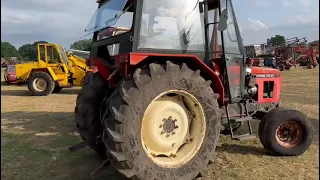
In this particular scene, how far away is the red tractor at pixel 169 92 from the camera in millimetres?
3363

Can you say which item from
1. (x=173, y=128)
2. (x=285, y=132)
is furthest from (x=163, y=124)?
(x=285, y=132)

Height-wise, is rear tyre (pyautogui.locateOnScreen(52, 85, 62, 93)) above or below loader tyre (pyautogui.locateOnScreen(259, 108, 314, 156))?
below

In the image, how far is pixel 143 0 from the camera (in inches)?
148

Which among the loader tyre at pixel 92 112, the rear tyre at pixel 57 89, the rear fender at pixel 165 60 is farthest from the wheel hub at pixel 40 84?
the rear fender at pixel 165 60

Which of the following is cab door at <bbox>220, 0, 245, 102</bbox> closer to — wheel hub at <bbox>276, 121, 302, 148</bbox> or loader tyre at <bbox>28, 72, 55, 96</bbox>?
wheel hub at <bbox>276, 121, 302, 148</bbox>

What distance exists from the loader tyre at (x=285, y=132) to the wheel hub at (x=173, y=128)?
1352mm

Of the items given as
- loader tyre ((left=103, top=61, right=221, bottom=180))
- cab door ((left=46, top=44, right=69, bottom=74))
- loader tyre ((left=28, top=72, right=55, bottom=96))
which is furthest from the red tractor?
cab door ((left=46, top=44, right=69, bottom=74))

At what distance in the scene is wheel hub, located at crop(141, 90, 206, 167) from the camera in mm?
3613

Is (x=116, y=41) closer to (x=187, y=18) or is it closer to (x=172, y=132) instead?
(x=187, y=18)

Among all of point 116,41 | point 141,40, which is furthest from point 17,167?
point 141,40

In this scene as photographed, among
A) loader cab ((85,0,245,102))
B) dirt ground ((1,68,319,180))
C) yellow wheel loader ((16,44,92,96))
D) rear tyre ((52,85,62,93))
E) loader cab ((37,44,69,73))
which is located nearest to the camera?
loader cab ((85,0,245,102))

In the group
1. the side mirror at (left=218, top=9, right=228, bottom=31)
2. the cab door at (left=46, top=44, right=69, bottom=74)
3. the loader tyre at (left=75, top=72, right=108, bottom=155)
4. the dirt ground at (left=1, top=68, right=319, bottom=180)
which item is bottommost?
the dirt ground at (left=1, top=68, right=319, bottom=180)

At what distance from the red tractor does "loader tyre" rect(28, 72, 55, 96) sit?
950 centimetres

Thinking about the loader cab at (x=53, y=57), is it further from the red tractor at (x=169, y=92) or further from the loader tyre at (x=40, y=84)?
the red tractor at (x=169, y=92)
